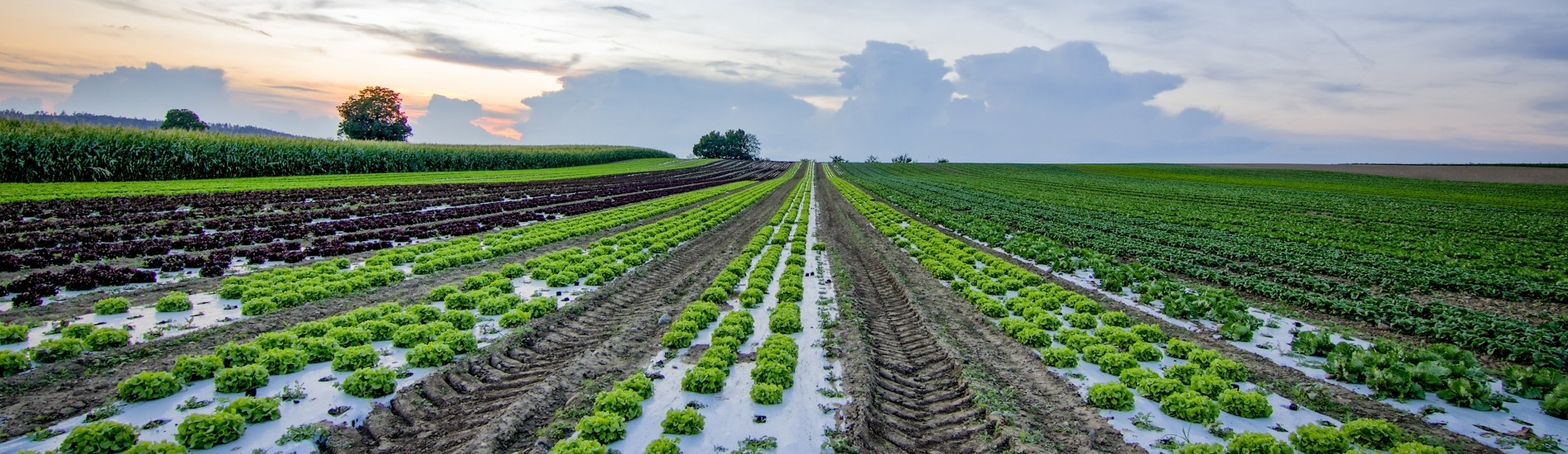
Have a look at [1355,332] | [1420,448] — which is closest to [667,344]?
[1420,448]

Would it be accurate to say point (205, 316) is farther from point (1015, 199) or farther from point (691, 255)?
point (1015, 199)

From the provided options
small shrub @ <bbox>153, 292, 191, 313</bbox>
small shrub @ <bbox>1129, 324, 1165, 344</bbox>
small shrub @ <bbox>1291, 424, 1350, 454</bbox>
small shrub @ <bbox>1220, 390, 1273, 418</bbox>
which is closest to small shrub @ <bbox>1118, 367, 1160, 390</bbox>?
small shrub @ <bbox>1220, 390, 1273, 418</bbox>

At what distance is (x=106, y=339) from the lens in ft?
31.8

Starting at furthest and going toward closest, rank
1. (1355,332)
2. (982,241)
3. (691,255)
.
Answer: (982,241) → (691,255) → (1355,332)

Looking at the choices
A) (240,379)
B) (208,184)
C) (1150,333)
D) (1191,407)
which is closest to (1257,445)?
(1191,407)

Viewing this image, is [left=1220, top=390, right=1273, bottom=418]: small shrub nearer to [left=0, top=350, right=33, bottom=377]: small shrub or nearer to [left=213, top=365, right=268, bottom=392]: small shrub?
[left=213, top=365, right=268, bottom=392]: small shrub

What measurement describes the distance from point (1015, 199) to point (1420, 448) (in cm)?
4392

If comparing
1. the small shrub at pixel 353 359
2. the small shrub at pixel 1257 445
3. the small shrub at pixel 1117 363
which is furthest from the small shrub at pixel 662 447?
the small shrub at pixel 1117 363

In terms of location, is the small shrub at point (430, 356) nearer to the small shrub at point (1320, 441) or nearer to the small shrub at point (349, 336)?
the small shrub at point (349, 336)

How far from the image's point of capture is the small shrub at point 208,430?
6.91m

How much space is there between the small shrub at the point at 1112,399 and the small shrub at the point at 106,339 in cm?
1380

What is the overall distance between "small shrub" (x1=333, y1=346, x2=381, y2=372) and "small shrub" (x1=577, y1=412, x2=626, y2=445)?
3.95 m

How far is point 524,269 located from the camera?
17.1m

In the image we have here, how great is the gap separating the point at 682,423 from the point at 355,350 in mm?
5211
